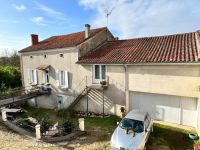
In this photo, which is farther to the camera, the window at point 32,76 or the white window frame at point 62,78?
the window at point 32,76

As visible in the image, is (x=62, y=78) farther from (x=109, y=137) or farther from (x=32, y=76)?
(x=109, y=137)

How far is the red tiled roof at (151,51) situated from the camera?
13780 millimetres

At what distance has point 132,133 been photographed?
10.6 meters

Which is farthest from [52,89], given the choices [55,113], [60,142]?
[60,142]

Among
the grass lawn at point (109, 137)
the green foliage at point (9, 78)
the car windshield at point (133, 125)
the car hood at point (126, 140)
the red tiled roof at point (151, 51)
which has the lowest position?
the grass lawn at point (109, 137)

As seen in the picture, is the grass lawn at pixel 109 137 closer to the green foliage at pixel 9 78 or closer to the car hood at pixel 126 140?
the car hood at pixel 126 140

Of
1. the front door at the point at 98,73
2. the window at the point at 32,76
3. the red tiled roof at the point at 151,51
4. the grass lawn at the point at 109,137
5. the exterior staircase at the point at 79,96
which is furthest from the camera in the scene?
the window at the point at 32,76

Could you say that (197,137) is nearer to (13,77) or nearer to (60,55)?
(60,55)

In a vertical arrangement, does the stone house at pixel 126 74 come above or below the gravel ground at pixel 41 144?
above

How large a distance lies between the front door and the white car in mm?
6176

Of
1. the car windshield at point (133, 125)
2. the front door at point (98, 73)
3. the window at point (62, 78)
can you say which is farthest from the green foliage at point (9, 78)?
the car windshield at point (133, 125)

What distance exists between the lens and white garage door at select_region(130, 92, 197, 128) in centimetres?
1365

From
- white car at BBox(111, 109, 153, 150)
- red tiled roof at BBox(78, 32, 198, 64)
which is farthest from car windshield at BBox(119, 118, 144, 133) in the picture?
red tiled roof at BBox(78, 32, 198, 64)

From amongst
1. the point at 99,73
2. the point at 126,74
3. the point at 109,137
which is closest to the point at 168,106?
the point at 126,74
